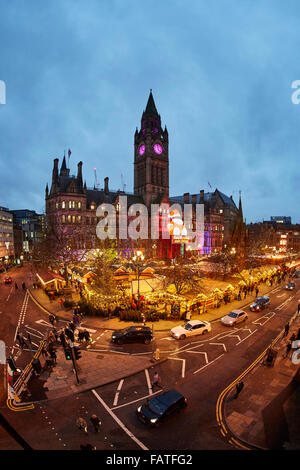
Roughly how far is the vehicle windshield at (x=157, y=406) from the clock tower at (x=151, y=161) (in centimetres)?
7608

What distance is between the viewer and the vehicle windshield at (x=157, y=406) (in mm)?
11961

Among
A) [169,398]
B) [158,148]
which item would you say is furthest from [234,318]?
[158,148]

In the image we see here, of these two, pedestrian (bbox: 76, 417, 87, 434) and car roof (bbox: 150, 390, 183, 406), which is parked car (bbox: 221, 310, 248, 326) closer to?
car roof (bbox: 150, 390, 183, 406)

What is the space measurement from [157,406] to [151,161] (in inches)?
3354

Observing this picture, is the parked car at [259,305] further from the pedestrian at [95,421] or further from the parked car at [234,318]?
the pedestrian at [95,421]

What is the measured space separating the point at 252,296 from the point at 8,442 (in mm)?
36442

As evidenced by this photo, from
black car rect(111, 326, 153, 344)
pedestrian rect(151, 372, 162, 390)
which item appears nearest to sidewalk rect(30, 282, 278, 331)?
black car rect(111, 326, 153, 344)

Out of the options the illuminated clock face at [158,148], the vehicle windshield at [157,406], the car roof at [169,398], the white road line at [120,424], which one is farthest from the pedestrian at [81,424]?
the illuminated clock face at [158,148]

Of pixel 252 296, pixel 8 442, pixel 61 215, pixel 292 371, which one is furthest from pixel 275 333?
pixel 61 215

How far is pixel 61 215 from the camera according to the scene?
66125mm

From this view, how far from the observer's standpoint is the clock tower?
3477 inches

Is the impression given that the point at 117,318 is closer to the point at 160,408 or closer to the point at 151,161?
the point at 160,408
